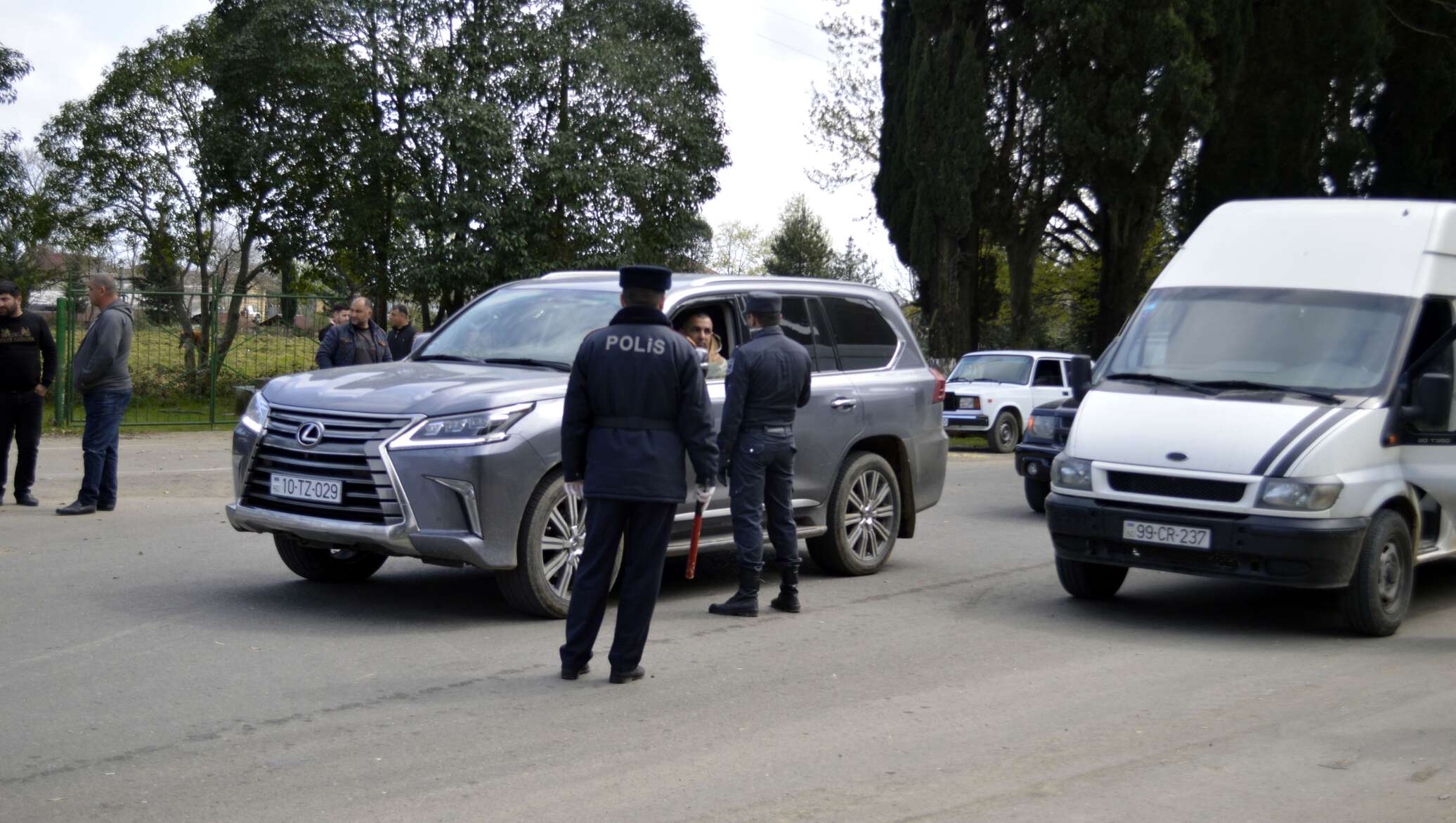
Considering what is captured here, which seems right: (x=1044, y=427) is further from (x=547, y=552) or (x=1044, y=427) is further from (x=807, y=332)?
(x=547, y=552)

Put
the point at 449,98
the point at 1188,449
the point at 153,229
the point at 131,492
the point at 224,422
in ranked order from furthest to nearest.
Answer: the point at 153,229, the point at 449,98, the point at 224,422, the point at 131,492, the point at 1188,449

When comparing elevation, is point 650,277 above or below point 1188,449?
above

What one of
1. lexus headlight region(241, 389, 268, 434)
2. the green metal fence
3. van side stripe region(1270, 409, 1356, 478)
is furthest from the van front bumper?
the green metal fence

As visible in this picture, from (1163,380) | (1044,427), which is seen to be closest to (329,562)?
(1163,380)

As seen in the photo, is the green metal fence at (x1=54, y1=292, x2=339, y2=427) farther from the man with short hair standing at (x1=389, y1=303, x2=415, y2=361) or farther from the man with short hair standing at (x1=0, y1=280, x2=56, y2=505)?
the man with short hair standing at (x1=0, y1=280, x2=56, y2=505)

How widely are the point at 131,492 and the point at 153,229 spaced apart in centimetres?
2614

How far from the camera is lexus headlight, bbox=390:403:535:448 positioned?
24.2ft

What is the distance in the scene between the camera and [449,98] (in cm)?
2839

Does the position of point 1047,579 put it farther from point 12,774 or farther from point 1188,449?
point 12,774

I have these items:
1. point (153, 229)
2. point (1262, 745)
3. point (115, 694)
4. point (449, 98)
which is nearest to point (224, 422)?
point (449, 98)

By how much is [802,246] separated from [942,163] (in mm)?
47668

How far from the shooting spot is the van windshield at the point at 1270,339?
8.39m

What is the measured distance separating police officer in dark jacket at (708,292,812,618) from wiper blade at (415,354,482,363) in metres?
1.57

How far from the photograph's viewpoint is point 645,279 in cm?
646
